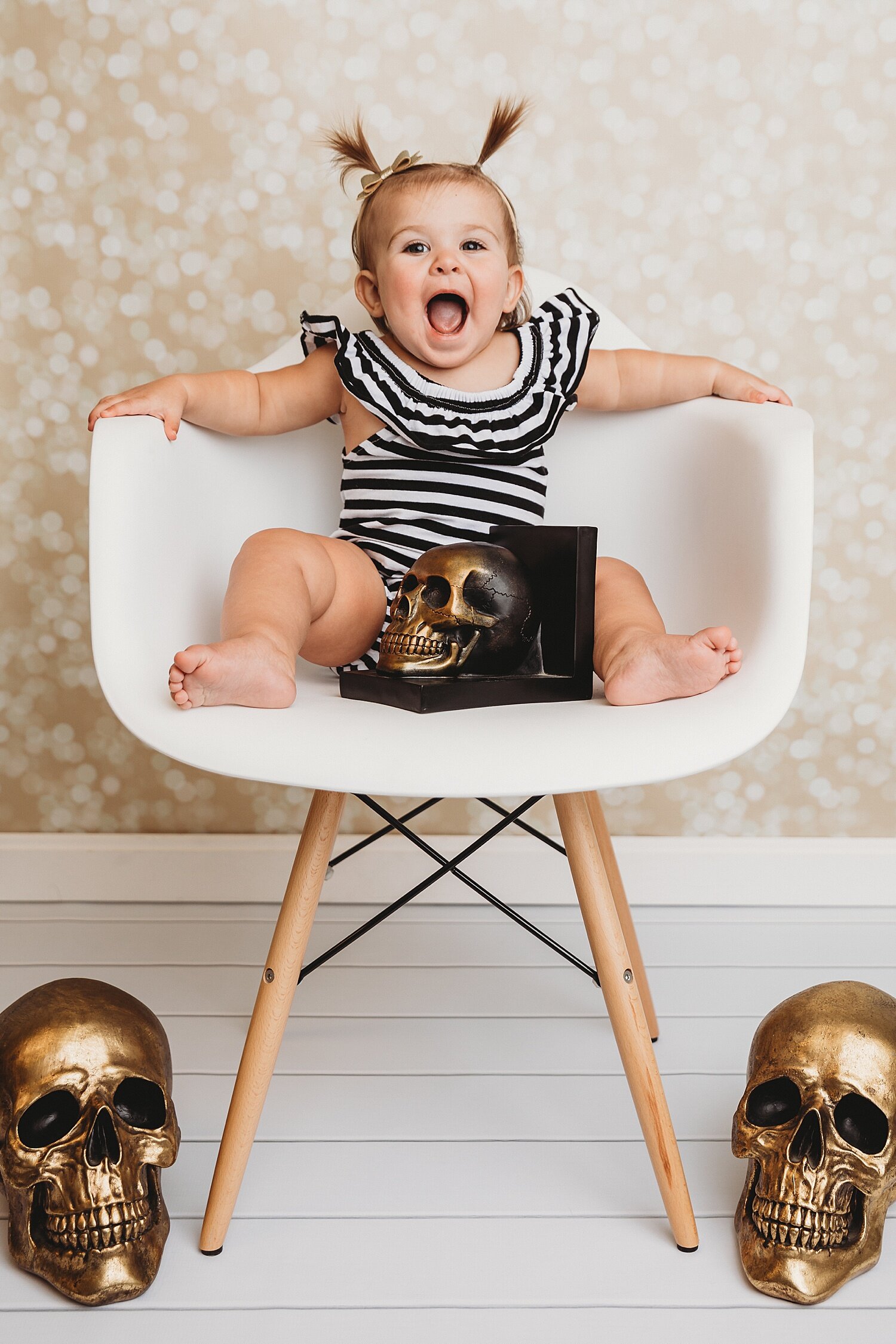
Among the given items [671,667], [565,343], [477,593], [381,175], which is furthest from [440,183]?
[671,667]

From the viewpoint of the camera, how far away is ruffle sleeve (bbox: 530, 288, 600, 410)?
42.1 inches

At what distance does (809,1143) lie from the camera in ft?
2.69

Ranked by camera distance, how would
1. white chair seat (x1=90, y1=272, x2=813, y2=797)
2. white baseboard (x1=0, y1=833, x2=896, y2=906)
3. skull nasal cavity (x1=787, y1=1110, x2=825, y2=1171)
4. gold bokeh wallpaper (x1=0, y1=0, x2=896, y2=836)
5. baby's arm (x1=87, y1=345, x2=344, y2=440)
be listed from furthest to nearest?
white baseboard (x1=0, y1=833, x2=896, y2=906), gold bokeh wallpaper (x1=0, y1=0, x2=896, y2=836), baby's arm (x1=87, y1=345, x2=344, y2=440), skull nasal cavity (x1=787, y1=1110, x2=825, y2=1171), white chair seat (x1=90, y1=272, x2=813, y2=797)

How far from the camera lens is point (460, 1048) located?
114 cm

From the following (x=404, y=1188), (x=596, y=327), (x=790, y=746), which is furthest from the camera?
(x=790, y=746)

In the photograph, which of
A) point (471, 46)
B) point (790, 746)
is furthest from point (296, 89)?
point (790, 746)

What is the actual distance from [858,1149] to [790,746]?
776mm

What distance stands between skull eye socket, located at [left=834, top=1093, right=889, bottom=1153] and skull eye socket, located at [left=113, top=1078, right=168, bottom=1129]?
1.62ft

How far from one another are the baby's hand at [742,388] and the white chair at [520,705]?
3cm

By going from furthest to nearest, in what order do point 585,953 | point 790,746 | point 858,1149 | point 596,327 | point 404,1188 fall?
point 790,746 → point 585,953 → point 596,327 → point 404,1188 → point 858,1149

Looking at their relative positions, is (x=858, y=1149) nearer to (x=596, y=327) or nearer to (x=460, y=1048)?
(x=460, y=1048)

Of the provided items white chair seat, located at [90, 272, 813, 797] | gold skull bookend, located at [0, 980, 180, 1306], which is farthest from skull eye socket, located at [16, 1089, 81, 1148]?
white chair seat, located at [90, 272, 813, 797]

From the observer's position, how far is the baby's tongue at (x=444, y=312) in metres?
1.07

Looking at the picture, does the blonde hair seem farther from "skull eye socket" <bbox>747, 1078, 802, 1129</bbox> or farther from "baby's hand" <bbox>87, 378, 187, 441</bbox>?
"skull eye socket" <bbox>747, 1078, 802, 1129</bbox>
